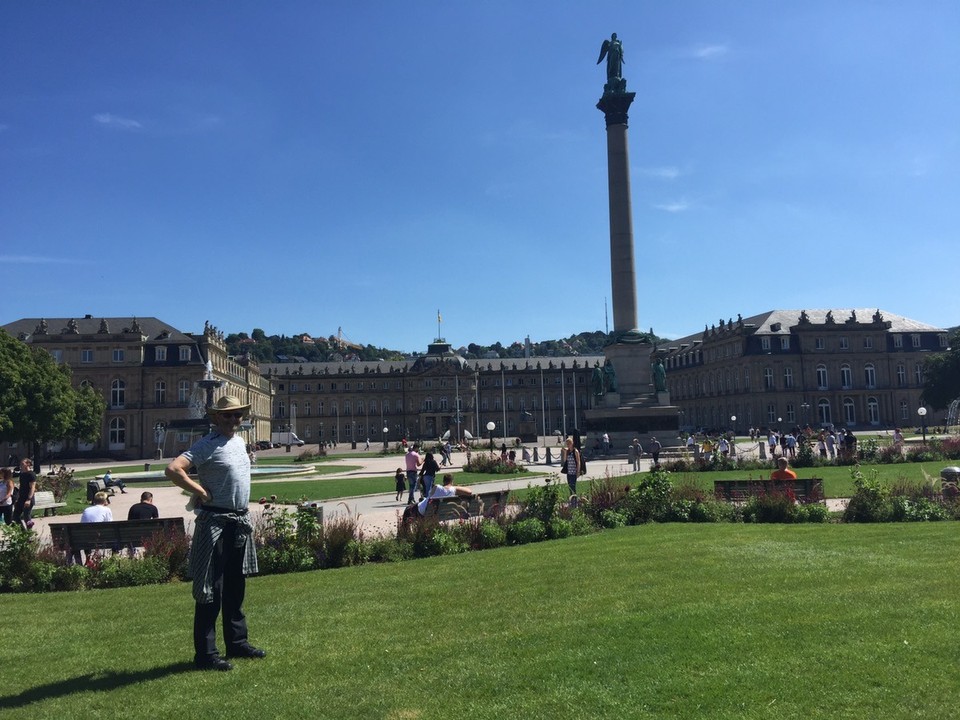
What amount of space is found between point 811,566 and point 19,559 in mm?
11362

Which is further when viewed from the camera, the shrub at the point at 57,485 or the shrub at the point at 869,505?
the shrub at the point at 57,485

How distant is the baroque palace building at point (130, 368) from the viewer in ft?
293

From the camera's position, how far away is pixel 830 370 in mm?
102500

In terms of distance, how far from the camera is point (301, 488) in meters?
31.3

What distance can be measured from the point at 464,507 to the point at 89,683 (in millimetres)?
10828

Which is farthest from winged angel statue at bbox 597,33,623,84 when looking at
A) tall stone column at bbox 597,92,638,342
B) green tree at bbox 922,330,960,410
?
green tree at bbox 922,330,960,410

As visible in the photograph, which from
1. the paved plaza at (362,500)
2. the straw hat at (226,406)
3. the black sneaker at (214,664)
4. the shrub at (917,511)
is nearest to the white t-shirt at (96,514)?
the paved plaza at (362,500)

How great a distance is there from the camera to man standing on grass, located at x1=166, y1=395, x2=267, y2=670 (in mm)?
6734

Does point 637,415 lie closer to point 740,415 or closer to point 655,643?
point 655,643

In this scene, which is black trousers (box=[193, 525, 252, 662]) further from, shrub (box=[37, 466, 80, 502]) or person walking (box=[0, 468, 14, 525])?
shrub (box=[37, 466, 80, 502])

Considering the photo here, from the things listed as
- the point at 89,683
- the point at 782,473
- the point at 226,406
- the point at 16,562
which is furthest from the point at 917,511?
the point at 16,562

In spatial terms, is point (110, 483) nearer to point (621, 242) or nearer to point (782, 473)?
point (782, 473)

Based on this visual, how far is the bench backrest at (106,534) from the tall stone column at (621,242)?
114 ft

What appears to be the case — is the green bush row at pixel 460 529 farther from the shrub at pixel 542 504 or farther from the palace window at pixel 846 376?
the palace window at pixel 846 376
